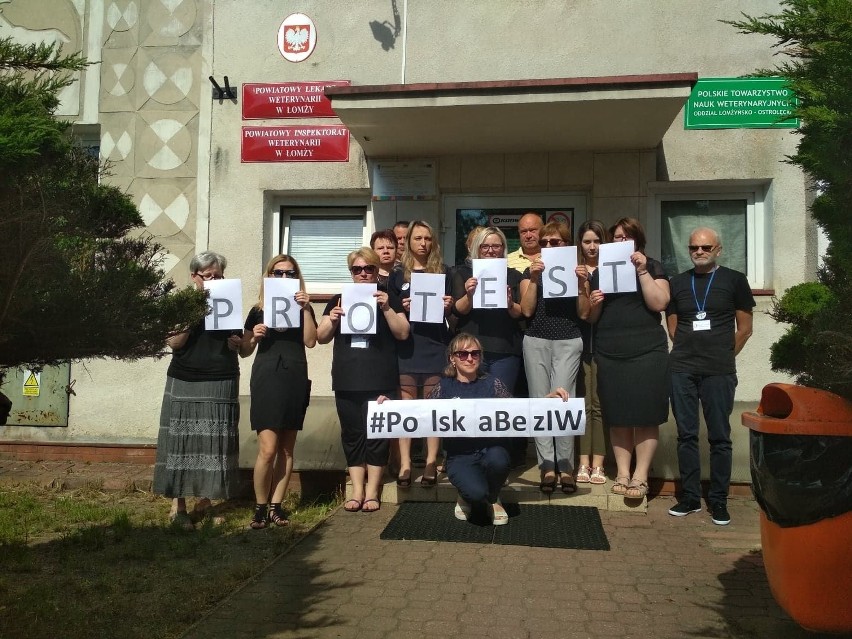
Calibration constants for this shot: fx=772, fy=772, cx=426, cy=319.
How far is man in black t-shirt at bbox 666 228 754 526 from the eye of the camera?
17.4 ft

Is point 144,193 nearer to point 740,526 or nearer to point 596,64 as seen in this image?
point 596,64

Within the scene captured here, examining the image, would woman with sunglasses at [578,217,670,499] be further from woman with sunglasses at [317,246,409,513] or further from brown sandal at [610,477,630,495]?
woman with sunglasses at [317,246,409,513]

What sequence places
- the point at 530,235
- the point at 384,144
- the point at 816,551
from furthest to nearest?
the point at 384,144, the point at 530,235, the point at 816,551

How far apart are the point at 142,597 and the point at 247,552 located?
849mm

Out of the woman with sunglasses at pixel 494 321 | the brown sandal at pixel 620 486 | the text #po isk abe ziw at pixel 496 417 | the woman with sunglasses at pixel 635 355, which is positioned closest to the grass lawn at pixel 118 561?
the text #po isk abe ziw at pixel 496 417

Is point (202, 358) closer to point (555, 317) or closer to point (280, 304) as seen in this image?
point (280, 304)

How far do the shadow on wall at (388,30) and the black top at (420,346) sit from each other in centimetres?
338

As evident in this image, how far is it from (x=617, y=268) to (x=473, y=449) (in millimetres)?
1588

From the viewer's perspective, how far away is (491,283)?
17.7ft

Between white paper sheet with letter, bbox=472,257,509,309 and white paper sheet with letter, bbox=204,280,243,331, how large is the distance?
1.66 metres

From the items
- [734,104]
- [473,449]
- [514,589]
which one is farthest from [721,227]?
[514,589]

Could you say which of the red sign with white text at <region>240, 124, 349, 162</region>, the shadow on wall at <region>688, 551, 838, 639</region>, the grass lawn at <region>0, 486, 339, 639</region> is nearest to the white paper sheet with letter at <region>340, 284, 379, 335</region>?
the grass lawn at <region>0, 486, 339, 639</region>

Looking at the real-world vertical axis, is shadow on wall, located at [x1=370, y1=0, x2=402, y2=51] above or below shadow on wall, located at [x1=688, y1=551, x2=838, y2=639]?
above

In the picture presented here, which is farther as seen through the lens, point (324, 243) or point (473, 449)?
point (324, 243)
